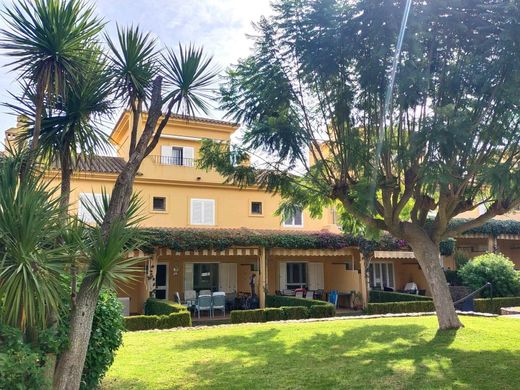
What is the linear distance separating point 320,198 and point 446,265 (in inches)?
734

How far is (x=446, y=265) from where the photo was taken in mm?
29781

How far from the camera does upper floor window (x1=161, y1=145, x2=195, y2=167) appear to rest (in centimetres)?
2506

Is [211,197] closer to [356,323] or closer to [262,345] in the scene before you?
[356,323]

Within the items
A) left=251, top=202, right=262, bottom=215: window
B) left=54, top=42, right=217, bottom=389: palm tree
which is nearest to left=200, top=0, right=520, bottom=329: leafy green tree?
left=54, top=42, right=217, bottom=389: palm tree

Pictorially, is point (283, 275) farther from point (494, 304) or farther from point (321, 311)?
point (494, 304)

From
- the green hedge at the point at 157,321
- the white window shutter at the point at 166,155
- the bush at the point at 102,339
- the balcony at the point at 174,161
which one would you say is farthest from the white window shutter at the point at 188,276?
the bush at the point at 102,339

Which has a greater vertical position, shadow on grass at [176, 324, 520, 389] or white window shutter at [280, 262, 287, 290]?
white window shutter at [280, 262, 287, 290]

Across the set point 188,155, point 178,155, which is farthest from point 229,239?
point 178,155

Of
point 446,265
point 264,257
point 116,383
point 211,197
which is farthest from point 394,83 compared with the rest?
point 446,265

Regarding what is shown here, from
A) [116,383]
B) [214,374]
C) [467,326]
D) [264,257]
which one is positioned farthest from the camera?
[264,257]

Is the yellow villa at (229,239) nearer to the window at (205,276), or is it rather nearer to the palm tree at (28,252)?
the window at (205,276)

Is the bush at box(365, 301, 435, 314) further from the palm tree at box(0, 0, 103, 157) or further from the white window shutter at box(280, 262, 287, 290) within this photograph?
the palm tree at box(0, 0, 103, 157)

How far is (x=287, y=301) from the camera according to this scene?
65.3 ft

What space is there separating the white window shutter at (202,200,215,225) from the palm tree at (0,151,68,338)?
64.8 ft
